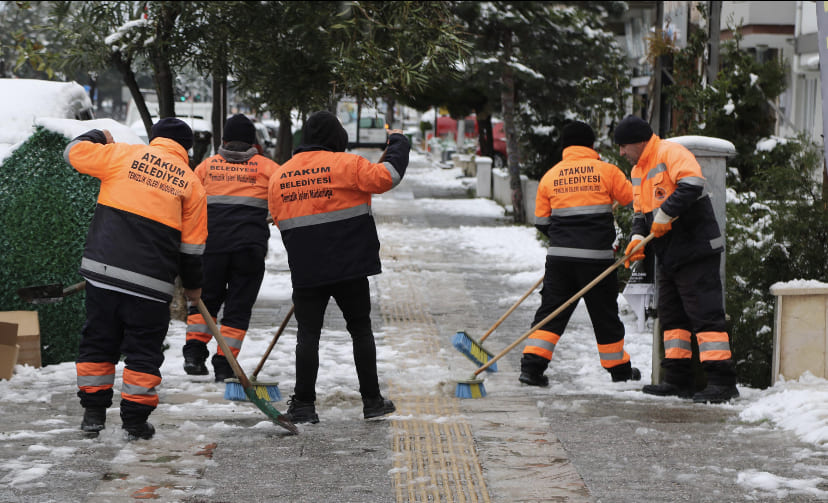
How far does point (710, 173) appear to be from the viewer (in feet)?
22.6

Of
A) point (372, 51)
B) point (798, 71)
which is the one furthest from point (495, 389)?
point (798, 71)

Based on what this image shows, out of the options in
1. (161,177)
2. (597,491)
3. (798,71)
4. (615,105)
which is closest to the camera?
(597,491)

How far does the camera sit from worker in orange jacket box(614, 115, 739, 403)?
21.3ft

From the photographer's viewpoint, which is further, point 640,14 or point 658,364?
point 640,14

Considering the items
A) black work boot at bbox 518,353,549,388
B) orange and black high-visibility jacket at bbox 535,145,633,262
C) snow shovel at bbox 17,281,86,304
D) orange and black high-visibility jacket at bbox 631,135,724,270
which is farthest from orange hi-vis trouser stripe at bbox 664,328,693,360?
snow shovel at bbox 17,281,86,304

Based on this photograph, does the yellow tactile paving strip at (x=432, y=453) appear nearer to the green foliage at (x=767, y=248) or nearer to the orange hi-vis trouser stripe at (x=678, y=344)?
the orange hi-vis trouser stripe at (x=678, y=344)

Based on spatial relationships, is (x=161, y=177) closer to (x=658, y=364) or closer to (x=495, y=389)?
(x=495, y=389)

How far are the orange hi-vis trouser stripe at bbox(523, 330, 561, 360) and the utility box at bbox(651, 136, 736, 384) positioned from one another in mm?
638

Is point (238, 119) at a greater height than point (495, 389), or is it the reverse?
point (238, 119)

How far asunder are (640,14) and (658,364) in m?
23.8

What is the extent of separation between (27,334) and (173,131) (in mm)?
1923

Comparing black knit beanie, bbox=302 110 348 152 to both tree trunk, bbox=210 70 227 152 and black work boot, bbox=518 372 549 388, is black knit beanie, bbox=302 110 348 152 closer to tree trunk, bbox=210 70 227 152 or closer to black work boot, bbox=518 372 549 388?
black work boot, bbox=518 372 549 388

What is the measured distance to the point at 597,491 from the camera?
4.83 meters

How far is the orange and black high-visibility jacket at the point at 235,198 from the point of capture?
23.4ft
